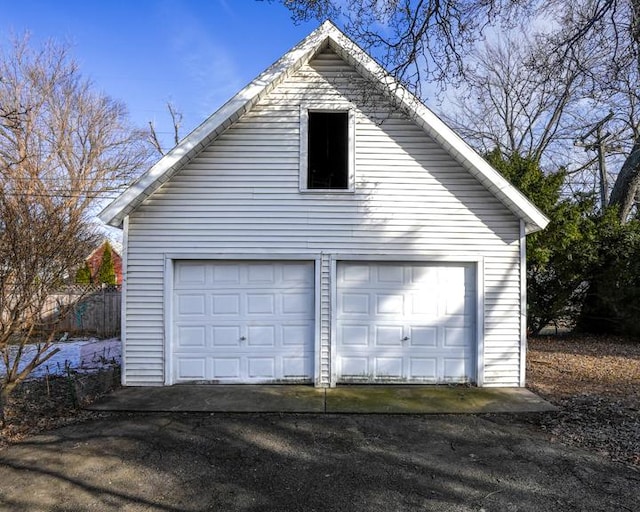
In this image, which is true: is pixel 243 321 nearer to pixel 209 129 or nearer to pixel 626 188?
pixel 209 129

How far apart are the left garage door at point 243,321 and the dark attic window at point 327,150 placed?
6.86 feet

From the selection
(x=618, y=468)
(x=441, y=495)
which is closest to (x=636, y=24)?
(x=618, y=468)

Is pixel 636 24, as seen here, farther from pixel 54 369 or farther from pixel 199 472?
pixel 54 369

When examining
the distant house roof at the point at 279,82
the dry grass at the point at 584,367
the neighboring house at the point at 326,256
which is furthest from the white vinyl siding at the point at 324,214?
the dry grass at the point at 584,367

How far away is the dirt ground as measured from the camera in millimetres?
3674

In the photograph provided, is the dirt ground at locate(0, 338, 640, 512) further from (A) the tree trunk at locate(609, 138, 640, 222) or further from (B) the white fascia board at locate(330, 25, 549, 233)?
(A) the tree trunk at locate(609, 138, 640, 222)

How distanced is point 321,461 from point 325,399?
1.95 m

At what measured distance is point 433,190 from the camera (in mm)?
7129

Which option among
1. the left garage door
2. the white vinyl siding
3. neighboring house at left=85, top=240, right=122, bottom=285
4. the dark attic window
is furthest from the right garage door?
neighboring house at left=85, top=240, right=122, bottom=285

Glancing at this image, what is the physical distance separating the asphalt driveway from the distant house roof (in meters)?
3.33

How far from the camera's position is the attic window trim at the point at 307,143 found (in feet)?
23.2

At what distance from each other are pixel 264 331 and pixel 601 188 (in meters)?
20.2

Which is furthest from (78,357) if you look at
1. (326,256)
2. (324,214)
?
(324,214)

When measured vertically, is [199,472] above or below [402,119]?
below
